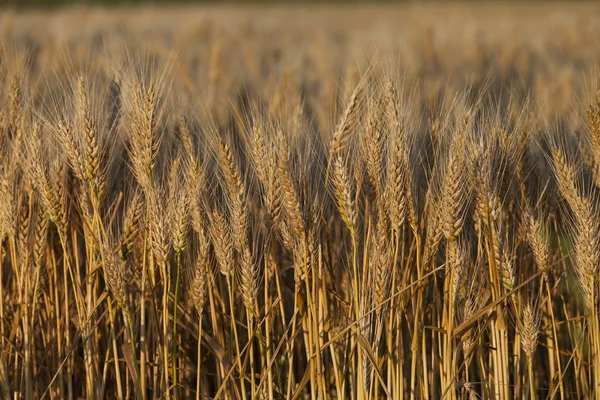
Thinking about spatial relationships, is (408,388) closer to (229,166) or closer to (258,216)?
(258,216)

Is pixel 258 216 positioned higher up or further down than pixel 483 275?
higher up

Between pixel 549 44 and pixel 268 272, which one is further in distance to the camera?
pixel 549 44

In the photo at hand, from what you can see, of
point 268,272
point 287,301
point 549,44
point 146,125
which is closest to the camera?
point 146,125

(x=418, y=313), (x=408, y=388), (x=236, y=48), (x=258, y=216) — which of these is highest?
(x=236, y=48)

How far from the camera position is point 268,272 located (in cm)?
215

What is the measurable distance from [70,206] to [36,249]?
181 mm

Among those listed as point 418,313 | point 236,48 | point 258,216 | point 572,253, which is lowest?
point 418,313

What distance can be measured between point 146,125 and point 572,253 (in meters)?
1.25

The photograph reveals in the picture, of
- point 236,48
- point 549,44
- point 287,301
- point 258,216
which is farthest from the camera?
point 549,44

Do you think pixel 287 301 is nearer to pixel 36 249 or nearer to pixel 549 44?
pixel 36 249

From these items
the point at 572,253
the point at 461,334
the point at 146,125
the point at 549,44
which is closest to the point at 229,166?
the point at 146,125

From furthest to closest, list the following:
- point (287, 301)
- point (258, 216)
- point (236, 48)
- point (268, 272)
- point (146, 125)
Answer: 1. point (236, 48)
2. point (287, 301)
3. point (258, 216)
4. point (268, 272)
5. point (146, 125)

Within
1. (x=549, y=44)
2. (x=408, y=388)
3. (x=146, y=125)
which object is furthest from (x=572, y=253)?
(x=549, y=44)

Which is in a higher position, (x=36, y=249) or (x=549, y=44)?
(x=549, y=44)
